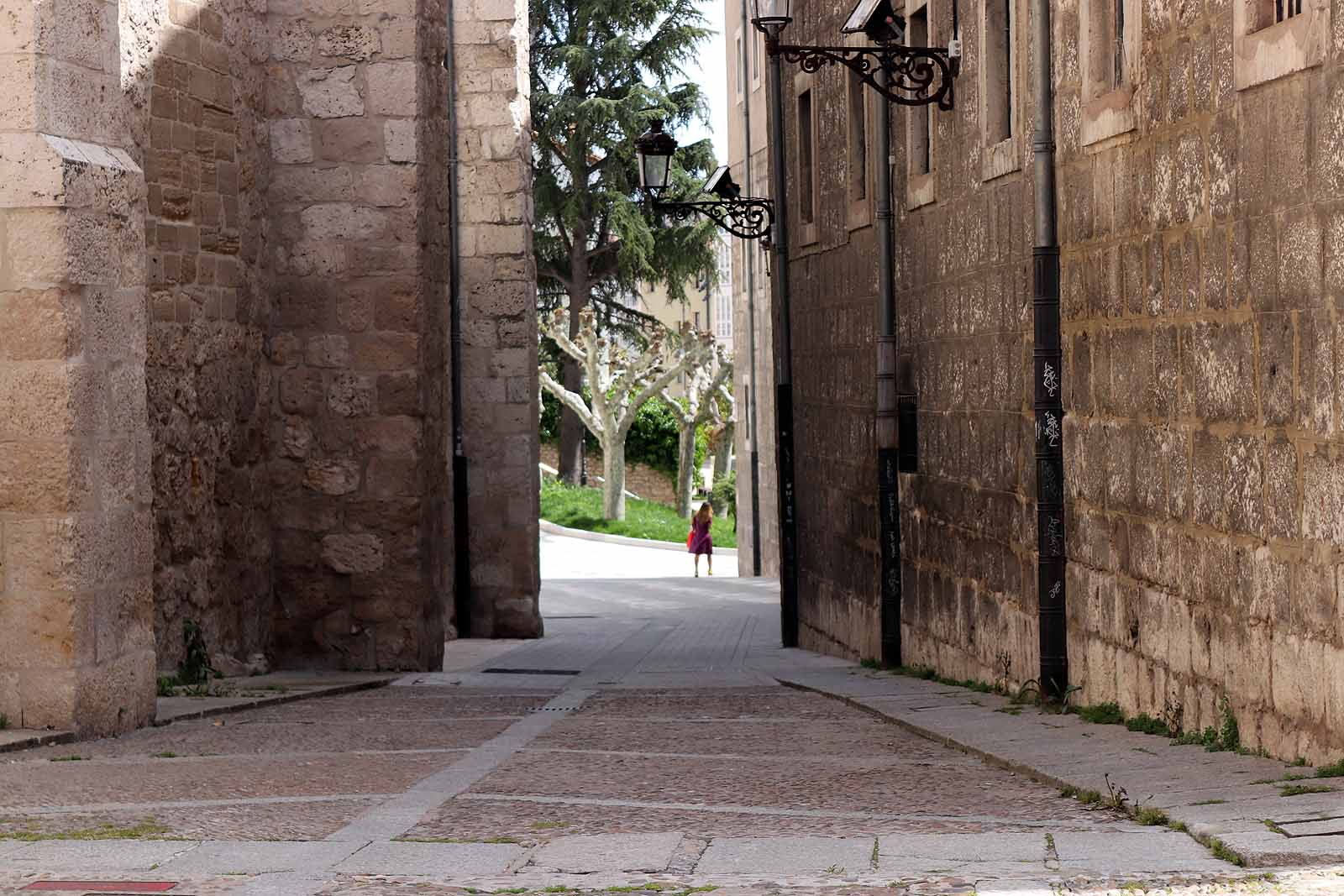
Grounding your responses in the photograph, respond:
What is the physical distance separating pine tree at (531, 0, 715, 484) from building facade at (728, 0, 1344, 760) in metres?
24.8

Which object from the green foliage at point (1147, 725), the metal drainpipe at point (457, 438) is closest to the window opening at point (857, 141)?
the metal drainpipe at point (457, 438)

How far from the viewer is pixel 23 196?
24.7ft

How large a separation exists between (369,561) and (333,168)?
2.55 meters

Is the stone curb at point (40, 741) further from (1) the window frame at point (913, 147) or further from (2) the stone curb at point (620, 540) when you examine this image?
(2) the stone curb at point (620, 540)

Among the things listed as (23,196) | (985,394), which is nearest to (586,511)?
(985,394)

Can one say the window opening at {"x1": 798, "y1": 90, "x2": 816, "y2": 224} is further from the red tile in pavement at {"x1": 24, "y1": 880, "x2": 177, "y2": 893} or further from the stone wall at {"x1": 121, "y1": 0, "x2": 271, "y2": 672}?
the red tile in pavement at {"x1": 24, "y1": 880, "x2": 177, "y2": 893}

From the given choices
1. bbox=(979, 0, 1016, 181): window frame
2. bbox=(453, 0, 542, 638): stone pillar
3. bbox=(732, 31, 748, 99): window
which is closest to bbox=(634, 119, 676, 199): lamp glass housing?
bbox=(453, 0, 542, 638): stone pillar

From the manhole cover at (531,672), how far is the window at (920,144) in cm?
422

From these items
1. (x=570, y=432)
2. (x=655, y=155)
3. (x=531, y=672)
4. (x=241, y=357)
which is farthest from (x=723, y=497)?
(x=241, y=357)

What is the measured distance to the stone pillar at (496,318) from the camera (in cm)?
1769

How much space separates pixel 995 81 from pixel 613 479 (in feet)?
97.4

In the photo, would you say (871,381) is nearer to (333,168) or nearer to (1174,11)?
(333,168)

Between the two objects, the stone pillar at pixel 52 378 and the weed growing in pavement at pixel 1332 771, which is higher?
the stone pillar at pixel 52 378

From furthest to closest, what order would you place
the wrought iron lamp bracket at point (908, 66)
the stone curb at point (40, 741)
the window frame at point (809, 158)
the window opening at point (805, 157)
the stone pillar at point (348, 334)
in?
the window opening at point (805, 157), the window frame at point (809, 158), the stone pillar at point (348, 334), the wrought iron lamp bracket at point (908, 66), the stone curb at point (40, 741)
